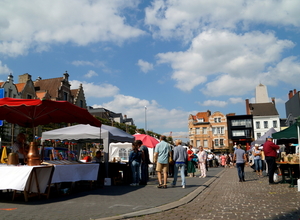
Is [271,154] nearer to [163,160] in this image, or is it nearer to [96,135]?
[163,160]

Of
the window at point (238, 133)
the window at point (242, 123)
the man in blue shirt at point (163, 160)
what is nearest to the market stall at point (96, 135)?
the man in blue shirt at point (163, 160)

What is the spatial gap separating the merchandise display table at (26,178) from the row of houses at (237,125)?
66.8 meters

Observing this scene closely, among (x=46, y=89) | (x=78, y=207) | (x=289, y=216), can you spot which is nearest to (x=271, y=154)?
(x=289, y=216)

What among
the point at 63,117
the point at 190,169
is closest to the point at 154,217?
the point at 63,117

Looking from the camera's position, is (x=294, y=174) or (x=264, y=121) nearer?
(x=294, y=174)

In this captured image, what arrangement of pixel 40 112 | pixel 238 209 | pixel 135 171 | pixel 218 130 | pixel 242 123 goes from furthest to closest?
pixel 218 130 < pixel 242 123 < pixel 135 171 < pixel 40 112 < pixel 238 209

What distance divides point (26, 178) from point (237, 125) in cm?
7064

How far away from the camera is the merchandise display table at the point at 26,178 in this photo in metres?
7.19

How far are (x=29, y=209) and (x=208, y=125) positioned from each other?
237 feet

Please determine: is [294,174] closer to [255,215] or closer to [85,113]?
[255,215]

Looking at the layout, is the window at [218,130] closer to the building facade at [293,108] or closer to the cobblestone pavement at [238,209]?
the building facade at [293,108]

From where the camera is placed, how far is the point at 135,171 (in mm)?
11766

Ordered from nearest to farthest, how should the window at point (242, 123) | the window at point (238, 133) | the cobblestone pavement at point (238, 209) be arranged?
the cobblestone pavement at point (238, 209) → the window at point (242, 123) → the window at point (238, 133)

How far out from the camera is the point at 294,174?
35.0 feet
